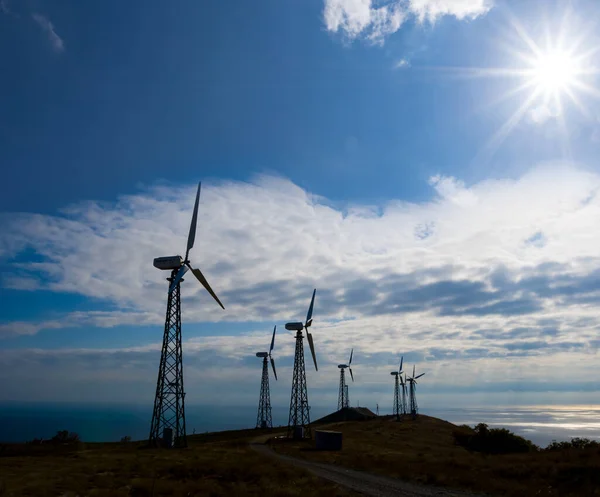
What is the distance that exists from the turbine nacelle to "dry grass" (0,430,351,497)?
17.8 m

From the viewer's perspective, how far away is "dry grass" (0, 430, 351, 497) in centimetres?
Answer: 2436

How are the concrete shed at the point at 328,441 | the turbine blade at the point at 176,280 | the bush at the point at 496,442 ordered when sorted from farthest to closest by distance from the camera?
the bush at the point at 496,442 → the concrete shed at the point at 328,441 → the turbine blade at the point at 176,280

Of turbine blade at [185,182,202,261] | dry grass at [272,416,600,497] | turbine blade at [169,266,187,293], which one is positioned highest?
turbine blade at [185,182,202,261]

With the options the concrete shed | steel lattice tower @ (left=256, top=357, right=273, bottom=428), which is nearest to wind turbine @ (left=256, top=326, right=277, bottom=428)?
steel lattice tower @ (left=256, top=357, right=273, bottom=428)

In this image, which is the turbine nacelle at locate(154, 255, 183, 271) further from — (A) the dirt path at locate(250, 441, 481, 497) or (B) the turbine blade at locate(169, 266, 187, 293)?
(A) the dirt path at locate(250, 441, 481, 497)

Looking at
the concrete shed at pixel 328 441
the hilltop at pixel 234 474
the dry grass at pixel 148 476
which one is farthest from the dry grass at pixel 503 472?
the dry grass at pixel 148 476

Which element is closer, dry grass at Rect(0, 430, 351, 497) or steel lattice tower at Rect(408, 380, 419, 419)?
dry grass at Rect(0, 430, 351, 497)

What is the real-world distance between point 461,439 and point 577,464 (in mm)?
46158

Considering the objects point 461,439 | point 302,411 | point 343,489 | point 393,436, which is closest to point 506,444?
point 461,439

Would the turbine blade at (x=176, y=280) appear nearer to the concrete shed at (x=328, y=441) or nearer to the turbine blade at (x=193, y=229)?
the turbine blade at (x=193, y=229)

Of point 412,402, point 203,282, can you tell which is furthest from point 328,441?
point 412,402

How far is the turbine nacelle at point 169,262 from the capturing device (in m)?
47.9

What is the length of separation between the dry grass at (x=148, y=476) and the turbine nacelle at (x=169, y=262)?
58.4 ft

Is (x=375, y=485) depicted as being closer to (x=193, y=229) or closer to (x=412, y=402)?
(x=193, y=229)
